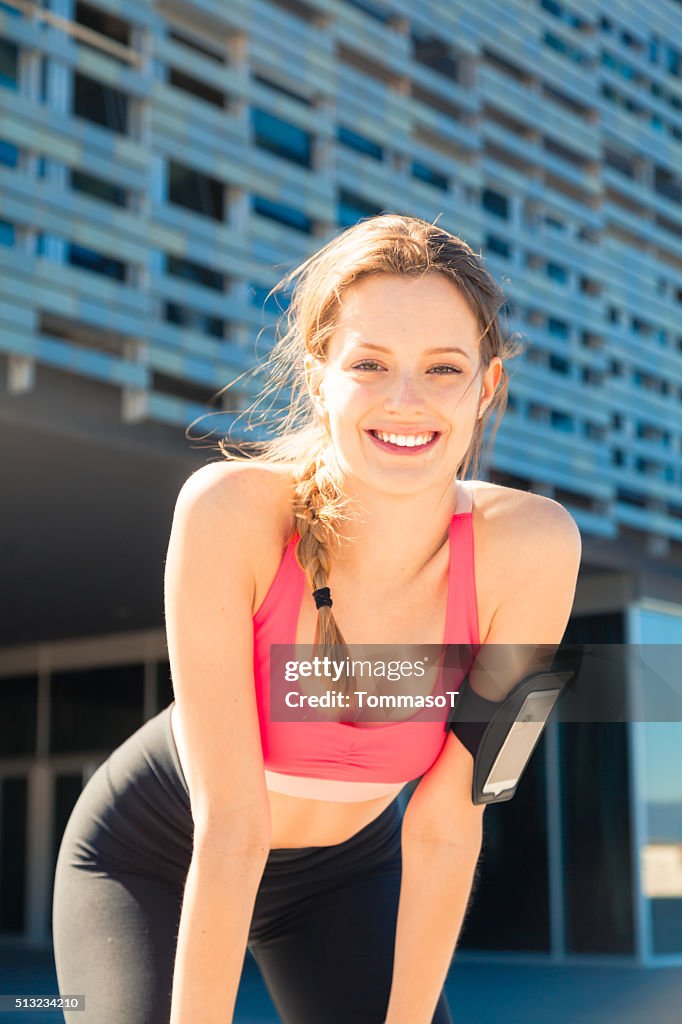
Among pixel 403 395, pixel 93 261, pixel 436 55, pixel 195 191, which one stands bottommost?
pixel 403 395

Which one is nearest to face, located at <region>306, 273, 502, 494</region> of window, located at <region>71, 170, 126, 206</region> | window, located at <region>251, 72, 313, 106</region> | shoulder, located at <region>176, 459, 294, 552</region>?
shoulder, located at <region>176, 459, 294, 552</region>

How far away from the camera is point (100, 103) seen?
28.9 feet

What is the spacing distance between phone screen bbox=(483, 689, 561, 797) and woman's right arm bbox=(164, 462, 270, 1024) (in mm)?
359

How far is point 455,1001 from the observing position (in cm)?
941

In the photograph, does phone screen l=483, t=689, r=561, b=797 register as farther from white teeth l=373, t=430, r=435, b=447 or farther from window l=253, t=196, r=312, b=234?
window l=253, t=196, r=312, b=234

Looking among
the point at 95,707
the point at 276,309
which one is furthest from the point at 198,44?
the point at 95,707

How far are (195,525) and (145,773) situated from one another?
2.14ft

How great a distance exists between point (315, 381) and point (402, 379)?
22cm

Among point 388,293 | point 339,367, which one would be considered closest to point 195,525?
point 339,367

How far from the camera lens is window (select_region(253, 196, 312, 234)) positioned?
9789mm

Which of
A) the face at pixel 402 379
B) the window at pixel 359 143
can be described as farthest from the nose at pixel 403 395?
the window at pixel 359 143

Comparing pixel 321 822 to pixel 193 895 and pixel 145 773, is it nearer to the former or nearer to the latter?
pixel 145 773

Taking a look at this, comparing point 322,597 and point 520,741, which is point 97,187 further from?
point 520,741

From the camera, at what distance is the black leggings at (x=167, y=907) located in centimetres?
217
